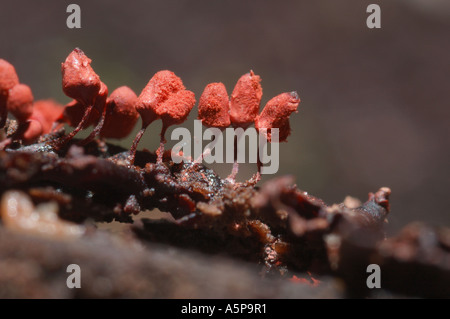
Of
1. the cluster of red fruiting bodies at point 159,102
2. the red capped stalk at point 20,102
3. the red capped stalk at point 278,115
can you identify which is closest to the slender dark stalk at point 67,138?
the cluster of red fruiting bodies at point 159,102

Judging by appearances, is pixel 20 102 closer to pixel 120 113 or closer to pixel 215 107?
pixel 120 113

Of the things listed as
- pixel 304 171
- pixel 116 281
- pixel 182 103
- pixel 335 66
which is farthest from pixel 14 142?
pixel 335 66

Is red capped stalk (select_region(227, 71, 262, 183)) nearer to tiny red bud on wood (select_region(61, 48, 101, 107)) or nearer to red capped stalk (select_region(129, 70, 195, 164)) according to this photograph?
red capped stalk (select_region(129, 70, 195, 164))

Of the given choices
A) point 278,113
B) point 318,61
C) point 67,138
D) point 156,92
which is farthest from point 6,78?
point 318,61

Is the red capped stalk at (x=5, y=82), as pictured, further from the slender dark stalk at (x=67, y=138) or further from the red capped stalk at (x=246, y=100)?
the red capped stalk at (x=246, y=100)

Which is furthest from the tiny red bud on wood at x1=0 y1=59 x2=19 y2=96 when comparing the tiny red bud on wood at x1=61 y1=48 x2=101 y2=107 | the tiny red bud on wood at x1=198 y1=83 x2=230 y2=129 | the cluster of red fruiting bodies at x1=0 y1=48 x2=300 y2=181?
the tiny red bud on wood at x1=198 y1=83 x2=230 y2=129
